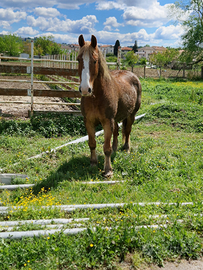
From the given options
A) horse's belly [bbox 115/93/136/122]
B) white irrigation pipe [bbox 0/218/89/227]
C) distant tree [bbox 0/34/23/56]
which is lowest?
white irrigation pipe [bbox 0/218/89/227]

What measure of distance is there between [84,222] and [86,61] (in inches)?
101

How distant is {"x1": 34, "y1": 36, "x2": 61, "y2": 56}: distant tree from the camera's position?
72.5 m

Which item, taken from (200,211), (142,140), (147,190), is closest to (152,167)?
(147,190)

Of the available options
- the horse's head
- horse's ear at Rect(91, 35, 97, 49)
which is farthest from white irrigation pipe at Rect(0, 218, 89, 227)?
horse's ear at Rect(91, 35, 97, 49)

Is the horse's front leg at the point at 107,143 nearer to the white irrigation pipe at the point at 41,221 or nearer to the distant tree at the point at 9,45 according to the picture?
the white irrigation pipe at the point at 41,221

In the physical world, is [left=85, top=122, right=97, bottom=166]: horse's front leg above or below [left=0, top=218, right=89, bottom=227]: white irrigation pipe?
above

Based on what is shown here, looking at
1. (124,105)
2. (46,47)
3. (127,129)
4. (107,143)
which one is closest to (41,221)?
(107,143)

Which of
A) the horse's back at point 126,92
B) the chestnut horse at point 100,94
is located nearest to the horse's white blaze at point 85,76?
the chestnut horse at point 100,94

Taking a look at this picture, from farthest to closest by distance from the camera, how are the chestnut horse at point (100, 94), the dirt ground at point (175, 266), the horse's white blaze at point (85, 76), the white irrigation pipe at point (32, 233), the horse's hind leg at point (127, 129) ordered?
the horse's hind leg at point (127, 129), the chestnut horse at point (100, 94), the horse's white blaze at point (85, 76), the white irrigation pipe at point (32, 233), the dirt ground at point (175, 266)

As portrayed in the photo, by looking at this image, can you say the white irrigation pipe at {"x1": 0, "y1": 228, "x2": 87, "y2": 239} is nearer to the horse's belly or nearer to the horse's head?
the horse's head

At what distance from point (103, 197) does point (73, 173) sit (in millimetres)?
1194

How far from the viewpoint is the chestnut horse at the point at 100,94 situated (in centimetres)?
434

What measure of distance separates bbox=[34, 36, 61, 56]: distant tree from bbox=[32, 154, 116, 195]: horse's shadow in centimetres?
7040

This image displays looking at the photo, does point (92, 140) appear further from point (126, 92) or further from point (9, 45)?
point (9, 45)
